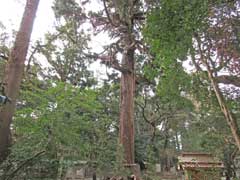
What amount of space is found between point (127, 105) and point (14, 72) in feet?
14.8

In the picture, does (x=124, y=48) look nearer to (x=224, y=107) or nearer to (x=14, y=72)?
(x=14, y=72)

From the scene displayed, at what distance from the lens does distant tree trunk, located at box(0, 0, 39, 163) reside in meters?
4.57

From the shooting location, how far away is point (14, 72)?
4.93m

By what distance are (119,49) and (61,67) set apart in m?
4.58

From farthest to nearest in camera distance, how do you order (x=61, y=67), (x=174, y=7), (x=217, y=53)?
(x=61, y=67), (x=217, y=53), (x=174, y=7)

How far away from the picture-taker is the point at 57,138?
4398 mm

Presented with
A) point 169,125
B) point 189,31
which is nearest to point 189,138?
point 169,125

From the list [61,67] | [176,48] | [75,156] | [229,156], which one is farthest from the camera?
[61,67]

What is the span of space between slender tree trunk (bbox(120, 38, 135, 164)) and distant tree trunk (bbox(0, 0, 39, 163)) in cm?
384

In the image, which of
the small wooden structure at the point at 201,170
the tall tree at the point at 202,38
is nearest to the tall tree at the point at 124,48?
the small wooden structure at the point at 201,170

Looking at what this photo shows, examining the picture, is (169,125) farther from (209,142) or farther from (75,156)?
Answer: (75,156)

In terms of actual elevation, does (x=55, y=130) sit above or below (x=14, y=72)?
below

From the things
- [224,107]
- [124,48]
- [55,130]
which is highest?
[124,48]

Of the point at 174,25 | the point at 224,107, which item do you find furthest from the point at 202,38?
the point at 224,107
